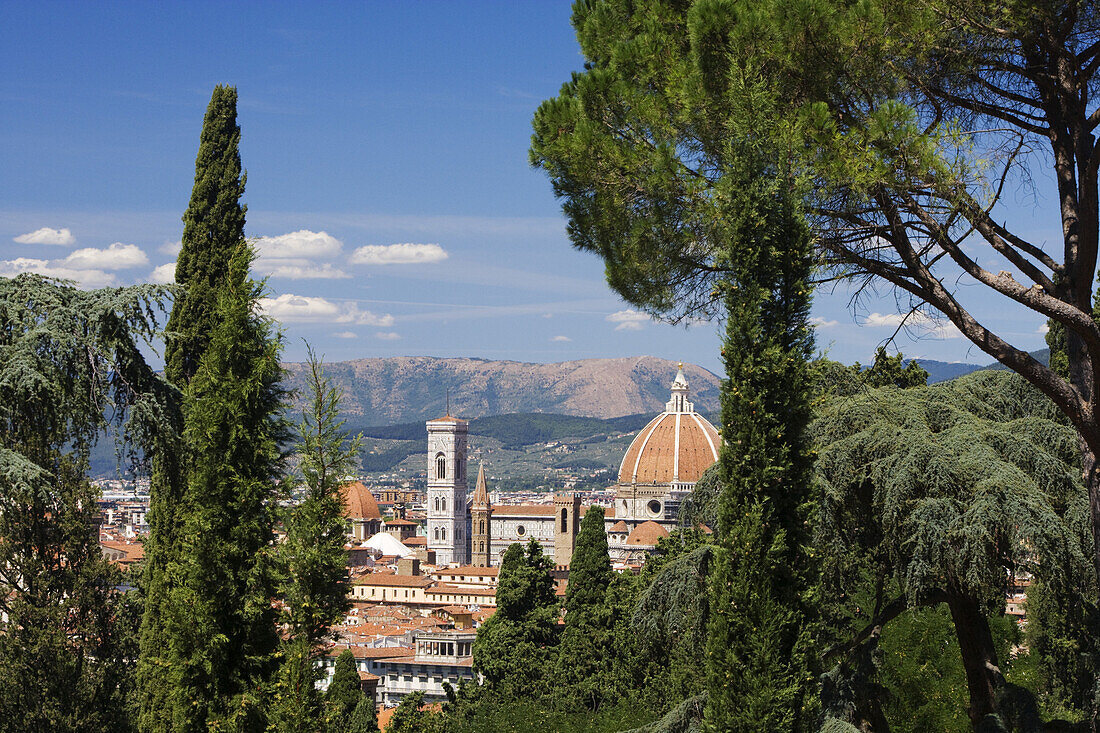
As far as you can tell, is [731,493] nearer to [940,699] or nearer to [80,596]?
[940,699]

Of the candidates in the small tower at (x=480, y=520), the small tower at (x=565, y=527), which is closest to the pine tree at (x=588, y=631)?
the small tower at (x=565, y=527)

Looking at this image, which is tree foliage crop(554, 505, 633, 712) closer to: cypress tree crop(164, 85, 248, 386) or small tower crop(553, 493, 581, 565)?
cypress tree crop(164, 85, 248, 386)

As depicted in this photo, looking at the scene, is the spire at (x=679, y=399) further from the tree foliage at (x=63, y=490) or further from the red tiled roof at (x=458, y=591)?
the tree foliage at (x=63, y=490)

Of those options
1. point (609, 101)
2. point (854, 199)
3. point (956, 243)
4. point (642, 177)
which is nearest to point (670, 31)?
point (609, 101)

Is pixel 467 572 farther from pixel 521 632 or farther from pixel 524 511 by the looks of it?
pixel 521 632

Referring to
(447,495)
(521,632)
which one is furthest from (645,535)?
(521,632)

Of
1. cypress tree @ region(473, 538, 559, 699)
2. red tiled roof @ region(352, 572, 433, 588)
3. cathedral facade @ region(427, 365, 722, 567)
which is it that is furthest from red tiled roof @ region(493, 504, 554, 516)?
cypress tree @ region(473, 538, 559, 699)
